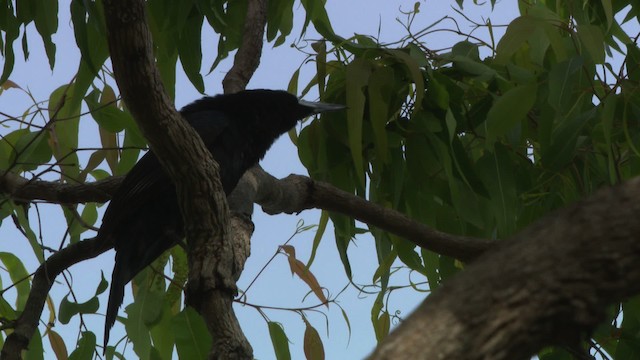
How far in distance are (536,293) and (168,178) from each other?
2.14 m

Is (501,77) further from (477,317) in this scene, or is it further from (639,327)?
(477,317)

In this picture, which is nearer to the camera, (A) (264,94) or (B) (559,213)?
(B) (559,213)

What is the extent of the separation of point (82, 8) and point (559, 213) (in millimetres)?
1985

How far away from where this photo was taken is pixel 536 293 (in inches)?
40.9

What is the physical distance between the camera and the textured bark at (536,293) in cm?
102

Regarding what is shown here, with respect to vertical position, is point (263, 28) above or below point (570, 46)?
above

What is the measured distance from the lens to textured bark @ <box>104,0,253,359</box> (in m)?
1.99

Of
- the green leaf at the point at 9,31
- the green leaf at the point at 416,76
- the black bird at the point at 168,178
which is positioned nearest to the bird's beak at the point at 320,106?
the black bird at the point at 168,178

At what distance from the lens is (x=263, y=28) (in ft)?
11.2

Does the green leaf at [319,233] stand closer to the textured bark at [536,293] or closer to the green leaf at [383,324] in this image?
the green leaf at [383,324]

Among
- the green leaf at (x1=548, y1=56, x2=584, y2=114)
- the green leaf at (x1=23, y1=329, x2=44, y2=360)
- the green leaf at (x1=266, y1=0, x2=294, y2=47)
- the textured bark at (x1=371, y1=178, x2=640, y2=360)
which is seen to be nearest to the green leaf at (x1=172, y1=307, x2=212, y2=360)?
the green leaf at (x1=23, y1=329, x2=44, y2=360)

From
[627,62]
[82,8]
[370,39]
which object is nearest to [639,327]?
[627,62]

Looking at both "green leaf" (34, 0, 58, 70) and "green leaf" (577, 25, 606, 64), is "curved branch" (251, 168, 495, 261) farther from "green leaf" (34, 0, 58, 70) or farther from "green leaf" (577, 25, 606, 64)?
"green leaf" (34, 0, 58, 70)

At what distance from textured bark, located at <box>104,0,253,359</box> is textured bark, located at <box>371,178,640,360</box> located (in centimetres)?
108
